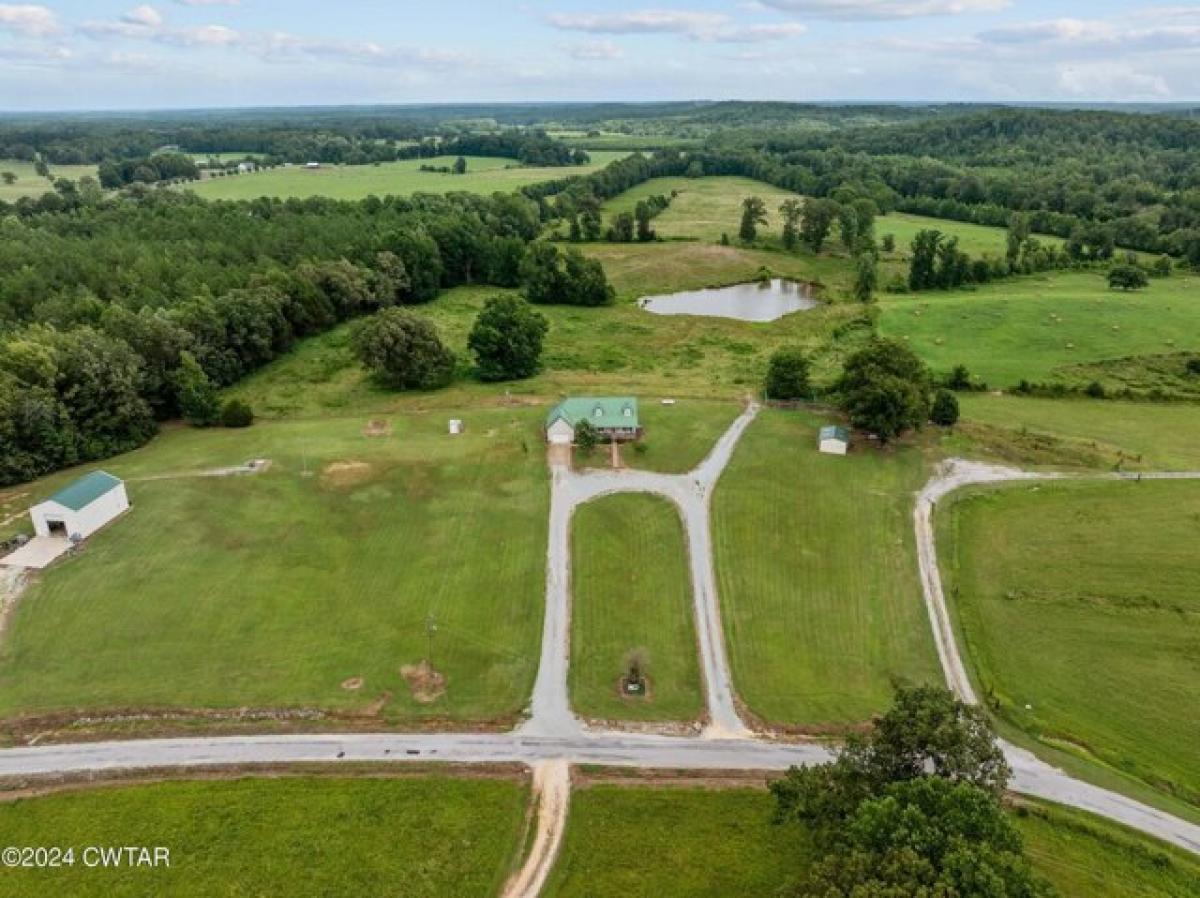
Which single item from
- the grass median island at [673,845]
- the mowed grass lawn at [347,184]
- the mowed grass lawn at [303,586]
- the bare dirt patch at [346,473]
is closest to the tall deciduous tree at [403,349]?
the mowed grass lawn at [303,586]

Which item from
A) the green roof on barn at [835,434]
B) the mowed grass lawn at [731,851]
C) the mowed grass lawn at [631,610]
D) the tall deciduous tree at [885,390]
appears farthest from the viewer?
the green roof on barn at [835,434]

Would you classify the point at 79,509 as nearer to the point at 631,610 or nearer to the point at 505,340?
the point at 631,610

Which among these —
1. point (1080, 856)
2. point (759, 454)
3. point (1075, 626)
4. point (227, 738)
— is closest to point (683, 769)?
point (1080, 856)

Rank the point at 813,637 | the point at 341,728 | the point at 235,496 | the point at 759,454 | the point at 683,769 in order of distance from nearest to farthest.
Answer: the point at 683,769
the point at 341,728
the point at 813,637
the point at 235,496
the point at 759,454

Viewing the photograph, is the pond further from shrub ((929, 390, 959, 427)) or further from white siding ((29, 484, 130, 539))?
white siding ((29, 484, 130, 539))

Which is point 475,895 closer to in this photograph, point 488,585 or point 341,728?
point 341,728

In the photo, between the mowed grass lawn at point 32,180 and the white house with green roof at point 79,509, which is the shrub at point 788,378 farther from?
the mowed grass lawn at point 32,180

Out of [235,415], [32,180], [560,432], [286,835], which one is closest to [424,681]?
[286,835]
